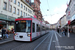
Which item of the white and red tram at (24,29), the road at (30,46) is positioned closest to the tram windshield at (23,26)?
the white and red tram at (24,29)

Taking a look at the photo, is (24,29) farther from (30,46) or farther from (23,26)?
(30,46)

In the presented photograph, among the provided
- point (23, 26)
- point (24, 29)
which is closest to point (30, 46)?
point (24, 29)

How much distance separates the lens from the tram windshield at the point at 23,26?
996 cm

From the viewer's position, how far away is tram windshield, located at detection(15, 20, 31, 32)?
392 inches

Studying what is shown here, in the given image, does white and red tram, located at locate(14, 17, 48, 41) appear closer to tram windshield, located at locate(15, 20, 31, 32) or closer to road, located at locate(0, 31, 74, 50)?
tram windshield, located at locate(15, 20, 31, 32)

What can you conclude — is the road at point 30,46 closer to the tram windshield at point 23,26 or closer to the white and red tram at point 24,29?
the white and red tram at point 24,29

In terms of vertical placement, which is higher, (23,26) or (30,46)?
(23,26)

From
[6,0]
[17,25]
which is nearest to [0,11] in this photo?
[6,0]

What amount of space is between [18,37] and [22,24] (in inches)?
62.4

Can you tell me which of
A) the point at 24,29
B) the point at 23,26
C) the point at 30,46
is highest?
the point at 23,26

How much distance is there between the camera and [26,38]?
9.73 meters

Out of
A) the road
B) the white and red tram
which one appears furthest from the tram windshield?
the road

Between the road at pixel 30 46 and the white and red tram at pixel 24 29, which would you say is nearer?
the road at pixel 30 46

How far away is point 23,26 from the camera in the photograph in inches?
396
